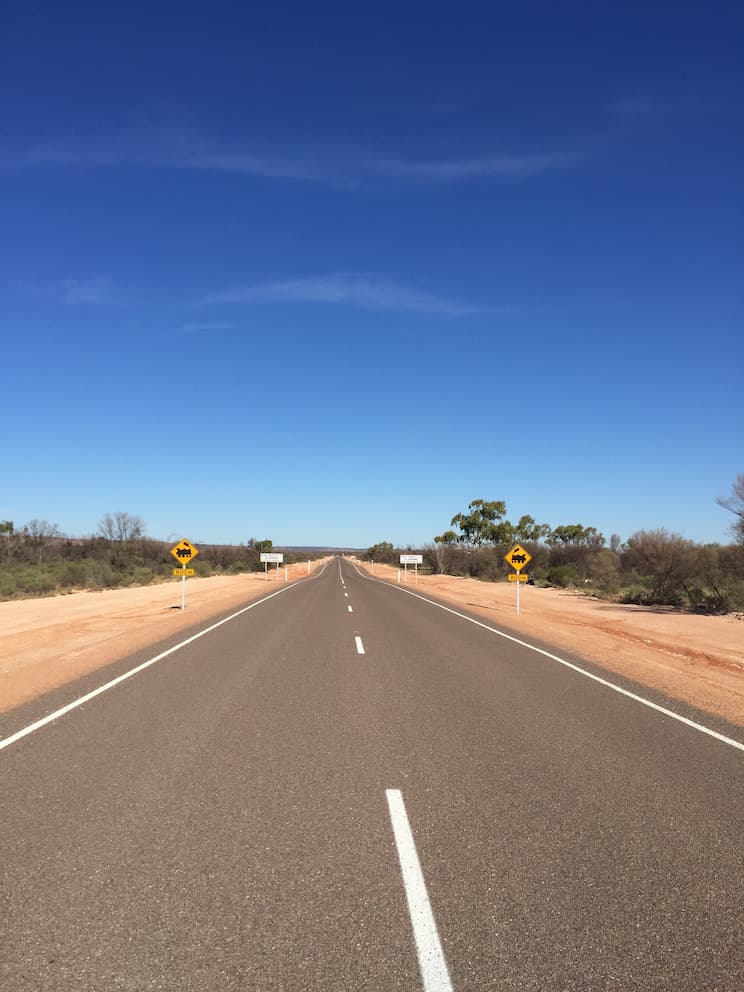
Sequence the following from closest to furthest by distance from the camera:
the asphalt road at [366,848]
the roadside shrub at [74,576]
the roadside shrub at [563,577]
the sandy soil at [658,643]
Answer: the asphalt road at [366,848] < the sandy soil at [658,643] < the roadside shrub at [74,576] < the roadside shrub at [563,577]

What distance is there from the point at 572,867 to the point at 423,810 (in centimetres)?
124

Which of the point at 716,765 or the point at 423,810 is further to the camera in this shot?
the point at 716,765

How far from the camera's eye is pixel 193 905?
3.62m

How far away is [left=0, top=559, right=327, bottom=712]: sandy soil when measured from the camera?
10664 mm

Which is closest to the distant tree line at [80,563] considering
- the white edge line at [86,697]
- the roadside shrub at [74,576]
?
the roadside shrub at [74,576]

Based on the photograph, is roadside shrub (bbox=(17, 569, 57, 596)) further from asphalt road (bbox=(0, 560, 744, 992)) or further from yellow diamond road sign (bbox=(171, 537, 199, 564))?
asphalt road (bbox=(0, 560, 744, 992))

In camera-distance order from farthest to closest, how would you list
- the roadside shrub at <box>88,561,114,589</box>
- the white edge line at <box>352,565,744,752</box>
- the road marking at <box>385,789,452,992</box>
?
the roadside shrub at <box>88,561,114,589</box>, the white edge line at <box>352,565,744,752</box>, the road marking at <box>385,789,452,992</box>

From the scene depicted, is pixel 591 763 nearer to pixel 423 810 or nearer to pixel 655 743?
pixel 655 743

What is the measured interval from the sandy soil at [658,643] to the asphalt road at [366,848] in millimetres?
2903

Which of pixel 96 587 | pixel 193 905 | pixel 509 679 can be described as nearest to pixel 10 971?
pixel 193 905

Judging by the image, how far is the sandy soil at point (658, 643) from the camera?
35.7 feet

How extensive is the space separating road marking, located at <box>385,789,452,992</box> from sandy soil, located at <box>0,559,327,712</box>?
5.81m

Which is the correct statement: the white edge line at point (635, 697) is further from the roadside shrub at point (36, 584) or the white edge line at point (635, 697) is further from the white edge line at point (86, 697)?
the roadside shrub at point (36, 584)

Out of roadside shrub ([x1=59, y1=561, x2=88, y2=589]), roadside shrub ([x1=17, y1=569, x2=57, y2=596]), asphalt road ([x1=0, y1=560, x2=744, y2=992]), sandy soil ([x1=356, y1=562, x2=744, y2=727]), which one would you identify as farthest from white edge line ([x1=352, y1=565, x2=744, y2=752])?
roadside shrub ([x1=59, y1=561, x2=88, y2=589])
